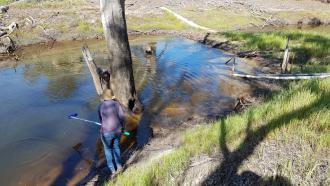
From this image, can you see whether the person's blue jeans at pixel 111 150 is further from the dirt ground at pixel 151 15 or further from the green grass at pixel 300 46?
the dirt ground at pixel 151 15

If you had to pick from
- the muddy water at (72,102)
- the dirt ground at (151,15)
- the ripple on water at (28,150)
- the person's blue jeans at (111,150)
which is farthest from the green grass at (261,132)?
the dirt ground at (151,15)

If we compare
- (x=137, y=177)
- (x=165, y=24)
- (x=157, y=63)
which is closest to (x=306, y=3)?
(x=165, y=24)

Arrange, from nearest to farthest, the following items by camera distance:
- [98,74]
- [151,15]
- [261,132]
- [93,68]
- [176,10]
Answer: [261,132]
[93,68]
[98,74]
[151,15]
[176,10]

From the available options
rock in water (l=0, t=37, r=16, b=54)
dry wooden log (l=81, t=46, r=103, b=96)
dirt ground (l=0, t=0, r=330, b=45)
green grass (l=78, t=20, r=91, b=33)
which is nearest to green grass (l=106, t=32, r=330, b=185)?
dry wooden log (l=81, t=46, r=103, b=96)

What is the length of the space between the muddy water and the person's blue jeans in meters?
0.72

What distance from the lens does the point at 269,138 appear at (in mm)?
4773

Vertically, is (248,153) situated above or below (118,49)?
below

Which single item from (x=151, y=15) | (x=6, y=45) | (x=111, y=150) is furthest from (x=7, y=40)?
(x=111, y=150)

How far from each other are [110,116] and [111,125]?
0.58 feet

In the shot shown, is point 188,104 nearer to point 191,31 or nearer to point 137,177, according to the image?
point 137,177

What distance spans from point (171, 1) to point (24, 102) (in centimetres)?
2780

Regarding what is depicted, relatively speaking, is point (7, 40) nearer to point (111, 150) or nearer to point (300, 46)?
point (111, 150)

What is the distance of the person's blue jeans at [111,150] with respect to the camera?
6079mm

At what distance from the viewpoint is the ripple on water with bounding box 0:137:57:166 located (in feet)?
23.1
